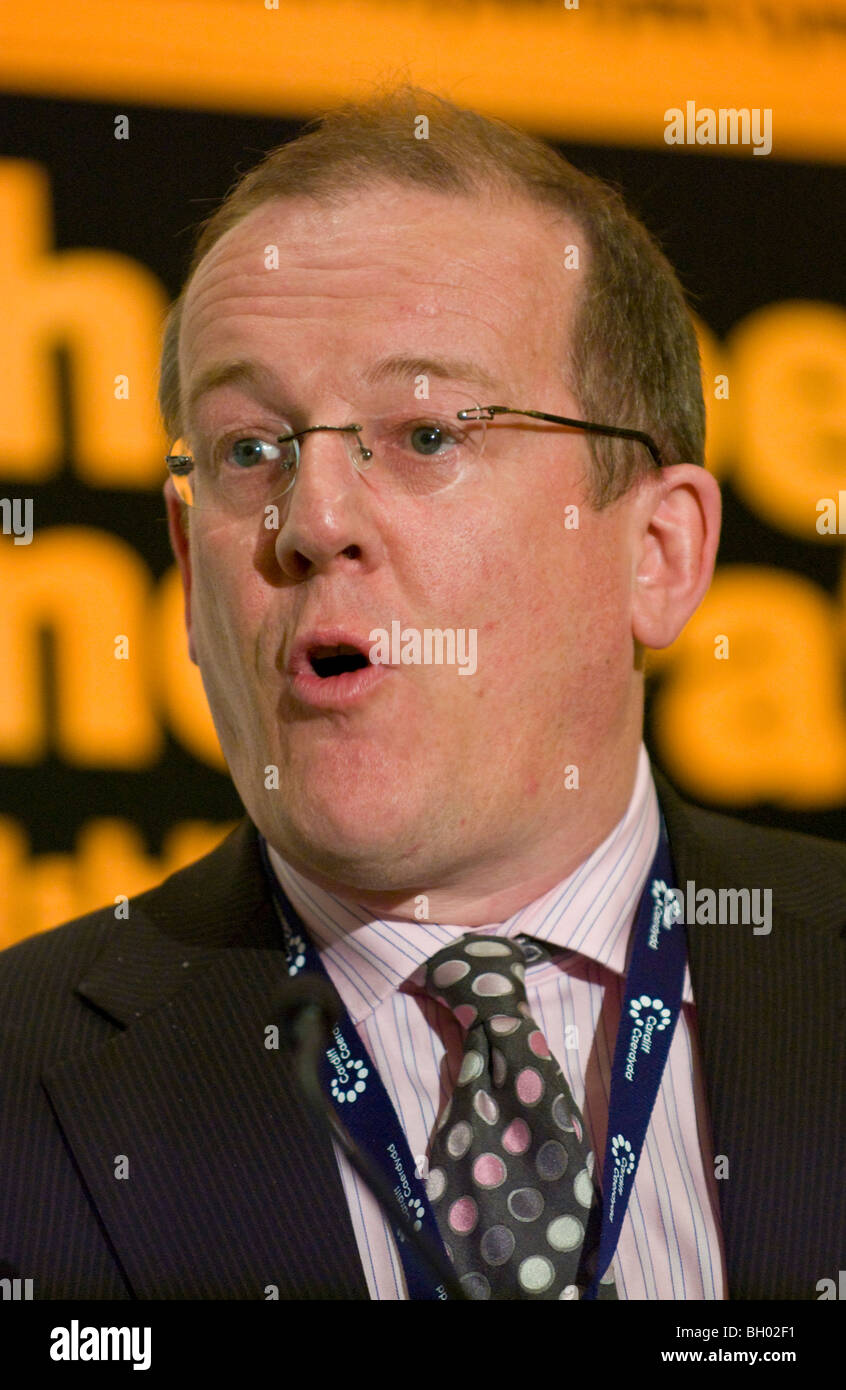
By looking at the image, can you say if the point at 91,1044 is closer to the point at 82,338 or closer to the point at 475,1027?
the point at 475,1027

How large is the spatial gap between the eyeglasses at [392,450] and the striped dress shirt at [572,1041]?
480mm

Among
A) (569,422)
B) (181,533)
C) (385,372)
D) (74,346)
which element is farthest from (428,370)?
(74,346)

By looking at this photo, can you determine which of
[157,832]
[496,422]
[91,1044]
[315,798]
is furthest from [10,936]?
[496,422]

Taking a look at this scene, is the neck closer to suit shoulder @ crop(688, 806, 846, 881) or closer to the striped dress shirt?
the striped dress shirt

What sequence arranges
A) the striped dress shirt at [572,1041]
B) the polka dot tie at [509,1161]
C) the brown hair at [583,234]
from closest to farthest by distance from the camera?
the polka dot tie at [509,1161] < the striped dress shirt at [572,1041] < the brown hair at [583,234]

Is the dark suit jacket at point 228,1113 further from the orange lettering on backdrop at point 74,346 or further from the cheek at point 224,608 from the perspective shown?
the orange lettering on backdrop at point 74,346

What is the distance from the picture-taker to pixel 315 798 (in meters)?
1.66

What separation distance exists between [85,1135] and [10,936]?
1.05 meters

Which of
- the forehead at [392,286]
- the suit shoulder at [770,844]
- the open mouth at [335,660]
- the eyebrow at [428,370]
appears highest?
the forehead at [392,286]

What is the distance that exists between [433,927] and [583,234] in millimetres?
904

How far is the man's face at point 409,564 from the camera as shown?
1.66 m

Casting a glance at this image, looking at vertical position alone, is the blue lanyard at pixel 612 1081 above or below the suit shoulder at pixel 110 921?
below

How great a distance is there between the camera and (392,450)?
1.73 metres

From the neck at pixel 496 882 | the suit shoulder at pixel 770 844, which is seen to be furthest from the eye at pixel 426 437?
the suit shoulder at pixel 770 844
